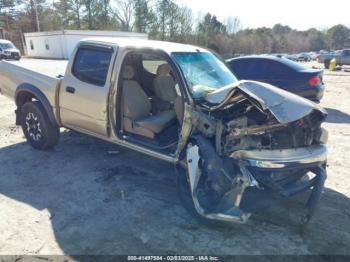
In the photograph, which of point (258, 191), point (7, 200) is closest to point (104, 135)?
point (7, 200)

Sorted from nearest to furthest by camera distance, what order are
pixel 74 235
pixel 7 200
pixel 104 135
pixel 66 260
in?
pixel 66 260 < pixel 74 235 < pixel 7 200 < pixel 104 135

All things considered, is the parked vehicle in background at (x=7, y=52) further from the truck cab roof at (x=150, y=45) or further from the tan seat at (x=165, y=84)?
the tan seat at (x=165, y=84)

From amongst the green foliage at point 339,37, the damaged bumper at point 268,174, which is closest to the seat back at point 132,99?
the damaged bumper at point 268,174

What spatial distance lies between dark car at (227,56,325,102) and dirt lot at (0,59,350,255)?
3305 millimetres

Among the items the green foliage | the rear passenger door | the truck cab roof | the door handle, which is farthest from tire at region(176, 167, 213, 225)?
the green foliage

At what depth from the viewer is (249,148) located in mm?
3281

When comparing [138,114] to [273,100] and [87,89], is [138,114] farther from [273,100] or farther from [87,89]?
[273,100]

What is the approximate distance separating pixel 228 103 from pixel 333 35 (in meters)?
84.5

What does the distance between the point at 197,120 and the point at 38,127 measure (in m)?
3.28

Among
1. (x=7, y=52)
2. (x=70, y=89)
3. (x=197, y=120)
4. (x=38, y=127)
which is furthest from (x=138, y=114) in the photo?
(x=7, y=52)

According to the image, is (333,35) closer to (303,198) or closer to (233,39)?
(233,39)

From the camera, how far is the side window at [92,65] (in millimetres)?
4503

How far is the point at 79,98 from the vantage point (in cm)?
470

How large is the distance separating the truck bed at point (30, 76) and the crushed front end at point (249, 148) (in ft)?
8.84
